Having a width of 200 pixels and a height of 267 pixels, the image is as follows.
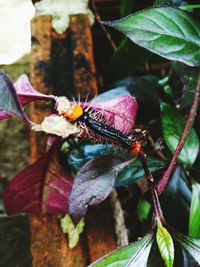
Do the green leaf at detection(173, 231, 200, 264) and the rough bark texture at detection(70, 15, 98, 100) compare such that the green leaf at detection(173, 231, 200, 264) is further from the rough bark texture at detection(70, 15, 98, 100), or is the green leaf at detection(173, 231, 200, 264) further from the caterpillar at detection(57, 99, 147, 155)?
the rough bark texture at detection(70, 15, 98, 100)

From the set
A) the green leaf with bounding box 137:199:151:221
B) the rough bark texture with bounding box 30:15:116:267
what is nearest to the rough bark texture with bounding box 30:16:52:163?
the rough bark texture with bounding box 30:15:116:267

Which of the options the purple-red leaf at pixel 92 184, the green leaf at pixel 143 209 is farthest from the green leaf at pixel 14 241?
the purple-red leaf at pixel 92 184

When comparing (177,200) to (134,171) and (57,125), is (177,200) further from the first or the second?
(57,125)

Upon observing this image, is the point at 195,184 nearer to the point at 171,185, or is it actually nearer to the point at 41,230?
the point at 171,185

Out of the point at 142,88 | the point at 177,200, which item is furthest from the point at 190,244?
the point at 142,88

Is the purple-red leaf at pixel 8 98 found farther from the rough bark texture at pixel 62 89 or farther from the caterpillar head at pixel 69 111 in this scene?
the rough bark texture at pixel 62 89

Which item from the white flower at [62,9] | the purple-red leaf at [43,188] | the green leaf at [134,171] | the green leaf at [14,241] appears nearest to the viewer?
the green leaf at [134,171]
